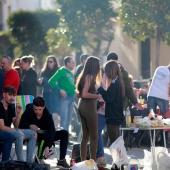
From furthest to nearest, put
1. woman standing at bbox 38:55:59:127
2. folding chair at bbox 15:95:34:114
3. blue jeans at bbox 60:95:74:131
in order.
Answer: woman standing at bbox 38:55:59:127 → blue jeans at bbox 60:95:74:131 → folding chair at bbox 15:95:34:114

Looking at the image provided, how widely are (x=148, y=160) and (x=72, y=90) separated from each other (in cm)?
455

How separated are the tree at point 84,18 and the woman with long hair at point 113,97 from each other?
19077 mm

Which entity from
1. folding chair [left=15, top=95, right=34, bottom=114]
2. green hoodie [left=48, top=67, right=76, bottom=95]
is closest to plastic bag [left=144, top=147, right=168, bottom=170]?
folding chair [left=15, top=95, right=34, bottom=114]

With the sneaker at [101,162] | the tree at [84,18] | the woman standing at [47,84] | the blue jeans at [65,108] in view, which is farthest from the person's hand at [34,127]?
the tree at [84,18]

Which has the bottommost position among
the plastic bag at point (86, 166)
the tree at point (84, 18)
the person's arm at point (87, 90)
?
the plastic bag at point (86, 166)

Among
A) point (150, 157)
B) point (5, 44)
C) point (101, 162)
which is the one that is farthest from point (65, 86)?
point (5, 44)

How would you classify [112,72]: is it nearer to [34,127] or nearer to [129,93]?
[129,93]

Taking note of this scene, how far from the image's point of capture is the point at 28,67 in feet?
51.4

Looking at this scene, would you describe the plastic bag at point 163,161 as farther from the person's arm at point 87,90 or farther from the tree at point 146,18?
the tree at point 146,18

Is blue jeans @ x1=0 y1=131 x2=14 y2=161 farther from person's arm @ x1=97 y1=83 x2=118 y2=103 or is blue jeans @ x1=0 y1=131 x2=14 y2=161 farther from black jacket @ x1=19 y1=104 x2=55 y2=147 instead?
person's arm @ x1=97 y1=83 x2=118 y2=103

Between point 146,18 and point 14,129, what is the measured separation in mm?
12187

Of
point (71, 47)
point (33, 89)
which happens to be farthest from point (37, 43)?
point (33, 89)

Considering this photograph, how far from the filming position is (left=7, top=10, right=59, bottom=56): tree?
47.1 m

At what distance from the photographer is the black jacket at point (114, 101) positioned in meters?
11.6
